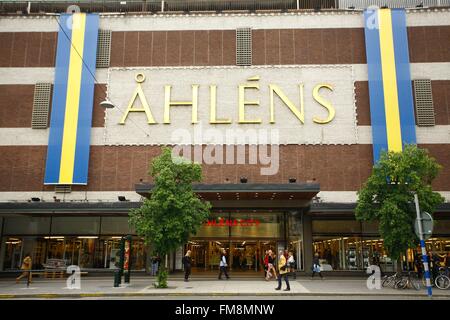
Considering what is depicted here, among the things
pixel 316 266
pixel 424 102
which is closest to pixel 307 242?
pixel 316 266

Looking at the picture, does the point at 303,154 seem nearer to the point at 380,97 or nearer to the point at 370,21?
the point at 380,97

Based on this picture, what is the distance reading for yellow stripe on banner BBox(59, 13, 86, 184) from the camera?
29.6 m

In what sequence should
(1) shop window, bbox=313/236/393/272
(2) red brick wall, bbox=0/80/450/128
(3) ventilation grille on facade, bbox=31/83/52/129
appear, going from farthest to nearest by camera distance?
A: 1. (3) ventilation grille on facade, bbox=31/83/52/129
2. (2) red brick wall, bbox=0/80/450/128
3. (1) shop window, bbox=313/236/393/272

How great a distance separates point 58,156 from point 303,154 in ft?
57.4

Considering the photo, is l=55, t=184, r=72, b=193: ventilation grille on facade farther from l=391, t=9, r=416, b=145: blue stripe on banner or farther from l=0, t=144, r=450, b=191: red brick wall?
l=391, t=9, r=416, b=145: blue stripe on banner

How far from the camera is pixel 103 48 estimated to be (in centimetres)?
3177

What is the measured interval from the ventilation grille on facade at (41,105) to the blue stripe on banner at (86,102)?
8.37 ft

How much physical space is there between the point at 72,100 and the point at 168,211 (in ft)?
46.1

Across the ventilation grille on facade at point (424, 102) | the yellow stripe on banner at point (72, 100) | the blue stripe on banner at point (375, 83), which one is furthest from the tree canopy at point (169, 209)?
the ventilation grille on facade at point (424, 102)

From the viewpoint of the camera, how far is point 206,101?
100 ft

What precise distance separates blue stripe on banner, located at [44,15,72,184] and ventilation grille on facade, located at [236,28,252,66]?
1282 centimetres

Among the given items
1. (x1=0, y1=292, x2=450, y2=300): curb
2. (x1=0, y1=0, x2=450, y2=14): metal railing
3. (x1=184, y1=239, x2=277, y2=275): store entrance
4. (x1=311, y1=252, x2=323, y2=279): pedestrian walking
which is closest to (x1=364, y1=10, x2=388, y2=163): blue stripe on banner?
(x1=0, y1=0, x2=450, y2=14): metal railing

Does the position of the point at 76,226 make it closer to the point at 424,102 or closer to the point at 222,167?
the point at 222,167

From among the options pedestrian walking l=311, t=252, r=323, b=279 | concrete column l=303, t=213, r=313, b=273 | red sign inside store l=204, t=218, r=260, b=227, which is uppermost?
red sign inside store l=204, t=218, r=260, b=227
